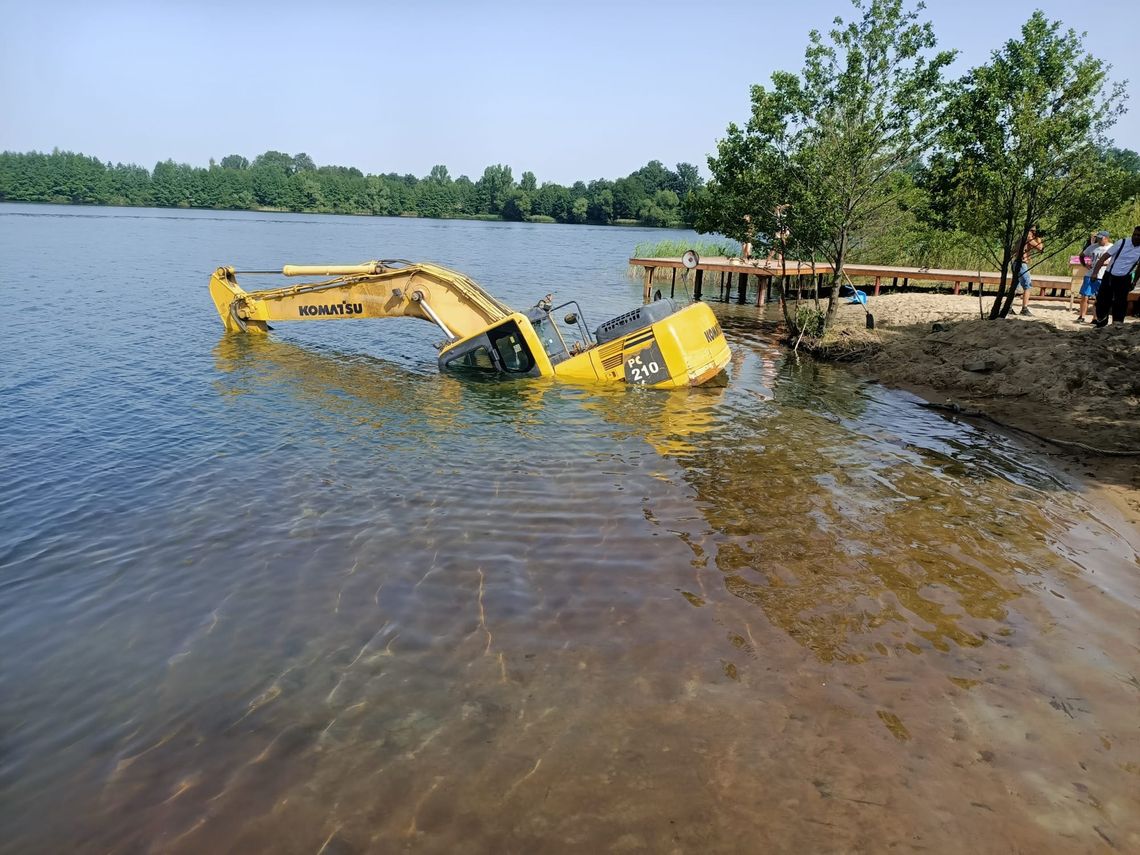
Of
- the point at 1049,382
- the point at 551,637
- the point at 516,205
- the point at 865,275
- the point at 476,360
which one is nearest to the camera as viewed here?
the point at 551,637

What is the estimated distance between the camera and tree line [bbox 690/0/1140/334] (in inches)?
617

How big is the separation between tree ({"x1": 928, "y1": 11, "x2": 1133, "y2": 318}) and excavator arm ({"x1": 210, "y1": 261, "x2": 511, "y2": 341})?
37.7 ft

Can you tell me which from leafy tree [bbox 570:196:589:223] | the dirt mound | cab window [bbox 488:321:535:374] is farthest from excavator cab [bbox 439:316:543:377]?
leafy tree [bbox 570:196:589:223]

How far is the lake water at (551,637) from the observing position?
4004 mm

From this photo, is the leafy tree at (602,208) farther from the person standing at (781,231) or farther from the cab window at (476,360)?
the cab window at (476,360)

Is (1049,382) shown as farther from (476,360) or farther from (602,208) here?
(602,208)

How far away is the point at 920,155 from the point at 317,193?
124 meters

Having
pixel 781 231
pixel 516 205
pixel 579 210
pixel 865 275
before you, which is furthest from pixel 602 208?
pixel 781 231

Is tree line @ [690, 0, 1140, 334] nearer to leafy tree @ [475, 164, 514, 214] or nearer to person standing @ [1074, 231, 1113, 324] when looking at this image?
person standing @ [1074, 231, 1113, 324]

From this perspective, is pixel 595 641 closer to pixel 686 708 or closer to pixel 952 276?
pixel 686 708

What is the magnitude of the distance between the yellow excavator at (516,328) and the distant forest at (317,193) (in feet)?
311

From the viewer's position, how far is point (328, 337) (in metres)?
19.6

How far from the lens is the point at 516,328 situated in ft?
44.5

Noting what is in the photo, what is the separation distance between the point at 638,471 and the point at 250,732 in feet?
19.0
